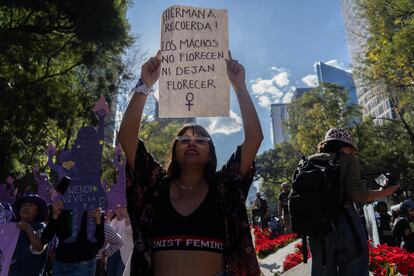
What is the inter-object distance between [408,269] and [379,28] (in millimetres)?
11426

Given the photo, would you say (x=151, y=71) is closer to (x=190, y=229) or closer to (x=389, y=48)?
(x=190, y=229)

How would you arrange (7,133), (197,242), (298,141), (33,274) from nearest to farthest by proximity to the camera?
(197,242) < (33,274) < (7,133) < (298,141)

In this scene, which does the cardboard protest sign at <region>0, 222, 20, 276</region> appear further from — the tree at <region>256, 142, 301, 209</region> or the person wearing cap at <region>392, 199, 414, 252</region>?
the tree at <region>256, 142, 301, 209</region>

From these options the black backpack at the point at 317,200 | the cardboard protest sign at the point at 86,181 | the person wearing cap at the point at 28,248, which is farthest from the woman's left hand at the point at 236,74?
the person wearing cap at the point at 28,248

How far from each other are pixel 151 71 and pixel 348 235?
6.48 feet

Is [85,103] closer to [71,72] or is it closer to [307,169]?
[71,72]

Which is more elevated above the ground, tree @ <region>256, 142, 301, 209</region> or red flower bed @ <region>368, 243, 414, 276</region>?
tree @ <region>256, 142, 301, 209</region>

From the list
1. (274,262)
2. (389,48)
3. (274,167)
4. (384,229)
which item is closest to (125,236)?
(274,262)

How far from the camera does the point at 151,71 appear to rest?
2.41 metres

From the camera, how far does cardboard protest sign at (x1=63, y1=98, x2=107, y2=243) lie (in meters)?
3.80

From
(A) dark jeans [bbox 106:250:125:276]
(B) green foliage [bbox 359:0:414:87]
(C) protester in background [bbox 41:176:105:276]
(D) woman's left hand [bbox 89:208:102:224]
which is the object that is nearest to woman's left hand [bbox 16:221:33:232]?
(C) protester in background [bbox 41:176:105:276]

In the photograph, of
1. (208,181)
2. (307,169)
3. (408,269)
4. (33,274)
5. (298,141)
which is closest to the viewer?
(208,181)

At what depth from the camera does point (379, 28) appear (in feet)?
43.8

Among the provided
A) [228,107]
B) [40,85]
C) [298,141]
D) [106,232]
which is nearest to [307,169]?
[228,107]
